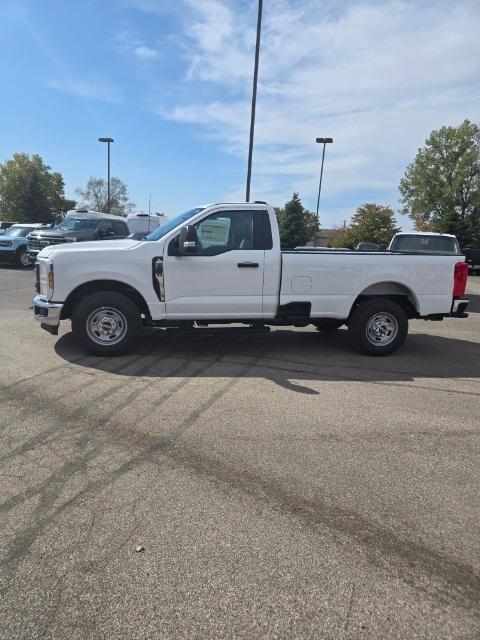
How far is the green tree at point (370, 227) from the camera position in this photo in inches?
1870

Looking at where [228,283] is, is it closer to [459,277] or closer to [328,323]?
[328,323]

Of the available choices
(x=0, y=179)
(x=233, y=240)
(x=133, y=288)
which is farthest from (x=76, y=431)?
(x=0, y=179)

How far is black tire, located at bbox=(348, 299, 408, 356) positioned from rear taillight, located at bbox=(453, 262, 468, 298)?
2.84 feet

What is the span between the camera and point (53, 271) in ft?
20.5

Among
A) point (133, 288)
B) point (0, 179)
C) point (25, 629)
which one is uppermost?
point (0, 179)


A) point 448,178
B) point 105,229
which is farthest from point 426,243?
point 448,178

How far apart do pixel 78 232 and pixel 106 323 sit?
565 inches

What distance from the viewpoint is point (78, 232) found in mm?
19438

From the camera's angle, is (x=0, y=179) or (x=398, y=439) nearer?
(x=398, y=439)

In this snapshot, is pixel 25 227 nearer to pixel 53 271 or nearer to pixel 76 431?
pixel 53 271

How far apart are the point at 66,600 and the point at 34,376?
368 centimetres

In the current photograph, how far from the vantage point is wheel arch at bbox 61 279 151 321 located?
6.43 meters

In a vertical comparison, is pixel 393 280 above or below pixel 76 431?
above

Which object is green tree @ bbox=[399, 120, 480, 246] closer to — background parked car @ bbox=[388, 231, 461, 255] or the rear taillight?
background parked car @ bbox=[388, 231, 461, 255]
